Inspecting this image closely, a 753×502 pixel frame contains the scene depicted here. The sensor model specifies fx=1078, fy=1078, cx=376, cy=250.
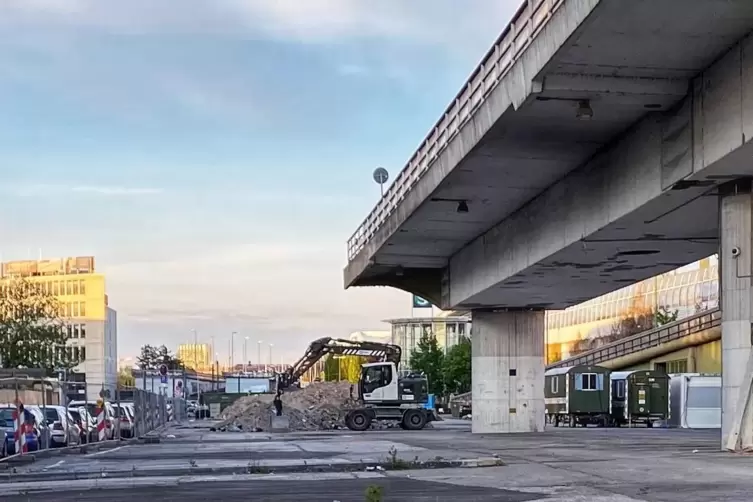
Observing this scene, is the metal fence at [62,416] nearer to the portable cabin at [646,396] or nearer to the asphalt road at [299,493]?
the asphalt road at [299,493]

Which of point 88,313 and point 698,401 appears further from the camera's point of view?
point 88,313

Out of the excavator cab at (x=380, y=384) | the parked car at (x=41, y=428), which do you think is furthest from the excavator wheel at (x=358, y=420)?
the parked car at (x=41, y=428)

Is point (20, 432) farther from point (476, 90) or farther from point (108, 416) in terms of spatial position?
point (476, 90)

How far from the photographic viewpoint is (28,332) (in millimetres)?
67188

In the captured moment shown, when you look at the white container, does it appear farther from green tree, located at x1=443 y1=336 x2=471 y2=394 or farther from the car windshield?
green tree, located at x1=443 y1=336 x2=471 y2=394

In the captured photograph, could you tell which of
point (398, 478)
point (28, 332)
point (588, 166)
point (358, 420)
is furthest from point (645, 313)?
point (398, 478)

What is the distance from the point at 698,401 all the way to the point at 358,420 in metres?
16.1

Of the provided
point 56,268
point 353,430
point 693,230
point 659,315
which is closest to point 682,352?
point 659,315

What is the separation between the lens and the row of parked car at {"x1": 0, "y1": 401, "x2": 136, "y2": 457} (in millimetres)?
25375

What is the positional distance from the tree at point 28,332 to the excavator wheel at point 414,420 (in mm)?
27577

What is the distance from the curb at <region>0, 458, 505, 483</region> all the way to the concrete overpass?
632 cm

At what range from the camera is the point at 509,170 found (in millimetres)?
27516

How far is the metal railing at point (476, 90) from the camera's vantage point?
20656mm

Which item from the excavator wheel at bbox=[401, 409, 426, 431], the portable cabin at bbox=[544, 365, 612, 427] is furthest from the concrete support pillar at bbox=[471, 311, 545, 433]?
the portable cabin at bbox=[544, 365, 612, 427]
